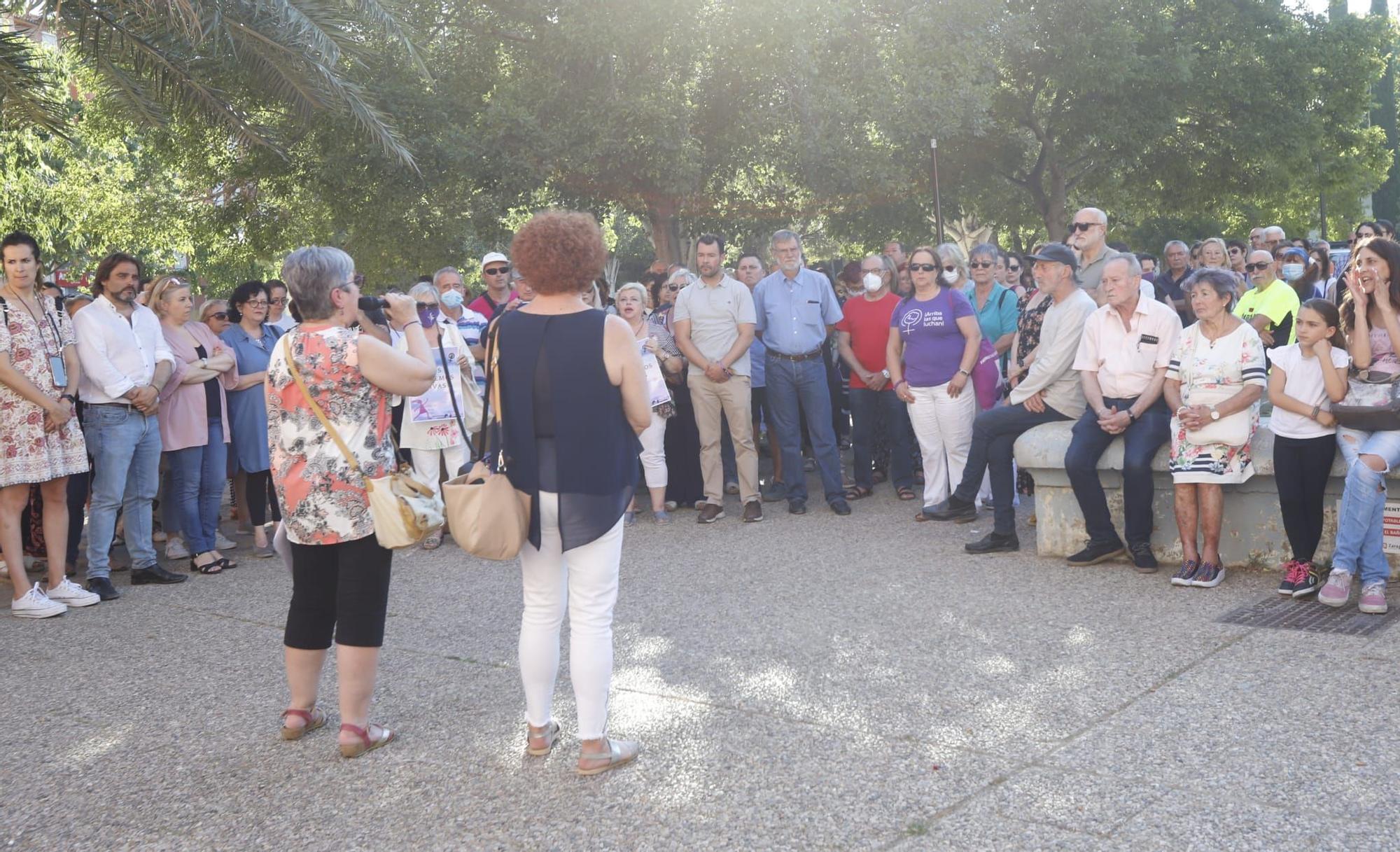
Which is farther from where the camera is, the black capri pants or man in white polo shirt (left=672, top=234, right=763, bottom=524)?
man in white polo shirt (left=672, top=234, right=763, bottom=524)

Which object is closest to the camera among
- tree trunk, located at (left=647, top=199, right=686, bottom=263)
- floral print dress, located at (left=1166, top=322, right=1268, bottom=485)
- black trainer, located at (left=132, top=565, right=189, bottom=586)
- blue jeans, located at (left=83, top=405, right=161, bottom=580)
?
floral print dress, located at (left=1166, top=322, right=1268, bottom=485)

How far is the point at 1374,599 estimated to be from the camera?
574 centimetres

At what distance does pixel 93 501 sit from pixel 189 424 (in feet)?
2.83

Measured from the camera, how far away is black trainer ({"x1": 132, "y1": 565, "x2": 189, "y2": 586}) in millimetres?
8180

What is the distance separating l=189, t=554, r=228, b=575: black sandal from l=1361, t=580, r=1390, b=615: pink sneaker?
22.3 feet

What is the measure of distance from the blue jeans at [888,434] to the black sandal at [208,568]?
4.73m

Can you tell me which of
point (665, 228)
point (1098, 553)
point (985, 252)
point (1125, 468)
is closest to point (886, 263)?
point (985, 252)

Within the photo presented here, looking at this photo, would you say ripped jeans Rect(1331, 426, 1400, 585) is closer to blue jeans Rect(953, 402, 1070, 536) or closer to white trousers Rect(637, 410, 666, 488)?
blue jeans Rect(953, 402, 1070, 536)

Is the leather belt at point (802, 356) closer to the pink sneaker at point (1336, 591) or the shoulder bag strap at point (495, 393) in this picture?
the pink sneaker at point (1336, 591)

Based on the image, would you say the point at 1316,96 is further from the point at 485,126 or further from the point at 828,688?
the point at 828,688

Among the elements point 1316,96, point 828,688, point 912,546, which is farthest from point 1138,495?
point 1316,96

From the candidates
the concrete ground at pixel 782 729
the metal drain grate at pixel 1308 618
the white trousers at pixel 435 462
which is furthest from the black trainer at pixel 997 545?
the white trousers at pixel 435 462

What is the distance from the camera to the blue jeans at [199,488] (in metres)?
8.62

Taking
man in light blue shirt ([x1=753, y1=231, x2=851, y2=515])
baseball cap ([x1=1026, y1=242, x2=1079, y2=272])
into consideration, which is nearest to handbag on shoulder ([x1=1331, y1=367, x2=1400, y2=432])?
baseball cap ([x1=1026, y1=242, x2=1079, y2=272])
